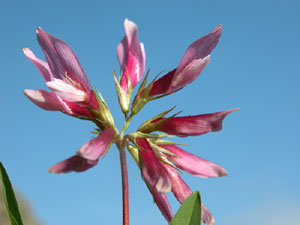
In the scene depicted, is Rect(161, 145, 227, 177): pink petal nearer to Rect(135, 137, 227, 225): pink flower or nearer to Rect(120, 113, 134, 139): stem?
Rect(135, 137, 227, 225): pink flower

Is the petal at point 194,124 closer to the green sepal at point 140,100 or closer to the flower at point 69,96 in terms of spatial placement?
the green sepal at point 140,100

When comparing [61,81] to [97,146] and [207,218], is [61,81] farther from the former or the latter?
[207,218]

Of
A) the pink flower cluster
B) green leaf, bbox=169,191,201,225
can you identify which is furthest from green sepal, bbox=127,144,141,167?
green leaf, bbox=169,191,201,225

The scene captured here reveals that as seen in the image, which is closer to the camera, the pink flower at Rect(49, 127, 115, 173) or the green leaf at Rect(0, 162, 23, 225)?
the pink flower at Rect(49, 127, 115, 173)

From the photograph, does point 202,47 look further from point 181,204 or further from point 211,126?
point 181,204

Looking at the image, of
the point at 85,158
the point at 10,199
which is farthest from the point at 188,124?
the point at 10,199
